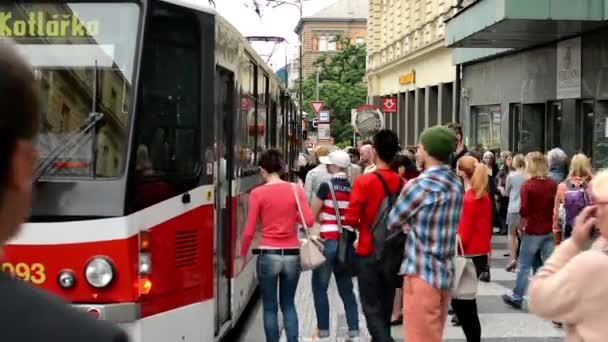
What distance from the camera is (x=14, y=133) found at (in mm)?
1627

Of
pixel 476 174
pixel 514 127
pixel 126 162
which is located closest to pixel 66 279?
pixel 126 162

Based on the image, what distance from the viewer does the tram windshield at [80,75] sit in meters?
6.26

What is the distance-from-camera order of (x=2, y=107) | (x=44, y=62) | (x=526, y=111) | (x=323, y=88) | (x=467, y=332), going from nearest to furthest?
1. (x=2, y=107)
2. (x=44, y=62)
3. (x=467, y=332)
4. (x=526, y=111)
5. (x=323, y=88)

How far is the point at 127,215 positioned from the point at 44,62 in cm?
116

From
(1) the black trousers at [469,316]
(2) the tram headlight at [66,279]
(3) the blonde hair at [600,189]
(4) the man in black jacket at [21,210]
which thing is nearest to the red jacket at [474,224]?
(1) the black trousers at [469,316]

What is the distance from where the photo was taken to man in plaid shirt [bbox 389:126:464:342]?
Result: 6.26 meters

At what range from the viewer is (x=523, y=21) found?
1964cm

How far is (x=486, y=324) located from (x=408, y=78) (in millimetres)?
32160

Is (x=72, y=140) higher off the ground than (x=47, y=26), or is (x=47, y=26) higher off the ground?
(x=47, y=26)

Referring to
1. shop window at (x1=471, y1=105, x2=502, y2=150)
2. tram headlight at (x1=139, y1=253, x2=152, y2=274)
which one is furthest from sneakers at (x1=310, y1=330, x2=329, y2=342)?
shop window at (x1=471, y1=105, x2=502, y2=150)

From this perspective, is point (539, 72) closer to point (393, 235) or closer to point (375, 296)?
point (375, 296)

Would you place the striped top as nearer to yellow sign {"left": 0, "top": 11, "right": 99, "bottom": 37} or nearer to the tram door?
the tram door

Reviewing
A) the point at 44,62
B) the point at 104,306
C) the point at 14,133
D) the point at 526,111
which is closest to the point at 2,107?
the point at 14,133

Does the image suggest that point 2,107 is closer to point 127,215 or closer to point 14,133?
point 14,133
